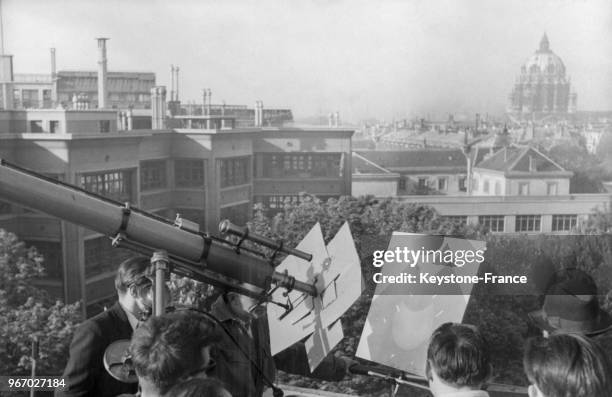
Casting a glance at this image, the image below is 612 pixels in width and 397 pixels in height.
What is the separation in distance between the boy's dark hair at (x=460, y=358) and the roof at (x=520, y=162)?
11.9 ft

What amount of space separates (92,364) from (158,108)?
3015mm

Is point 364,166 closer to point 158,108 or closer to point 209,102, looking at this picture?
point 209,102

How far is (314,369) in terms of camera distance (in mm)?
2117

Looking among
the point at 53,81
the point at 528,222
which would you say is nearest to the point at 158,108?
the point at 53,81

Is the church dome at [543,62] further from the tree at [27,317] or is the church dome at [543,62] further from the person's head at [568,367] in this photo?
the tree at [27,317]

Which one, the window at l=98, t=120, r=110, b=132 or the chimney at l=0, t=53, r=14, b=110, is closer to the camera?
the chimney at l=0, t=53, r=14, b=110

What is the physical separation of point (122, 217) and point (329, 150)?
294 cm

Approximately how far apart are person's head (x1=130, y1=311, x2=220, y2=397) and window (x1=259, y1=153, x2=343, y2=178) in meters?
3.31

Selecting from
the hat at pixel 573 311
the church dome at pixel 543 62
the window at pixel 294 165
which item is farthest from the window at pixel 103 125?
the hat at pixel 573 311

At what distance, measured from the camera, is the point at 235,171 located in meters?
4.55

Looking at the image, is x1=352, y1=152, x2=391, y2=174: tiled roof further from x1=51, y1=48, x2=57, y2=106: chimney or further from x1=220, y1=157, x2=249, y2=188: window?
x1=51, y1=48, x2=57, y2=106: chimney

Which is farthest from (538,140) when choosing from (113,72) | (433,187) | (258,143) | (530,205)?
(113,72)

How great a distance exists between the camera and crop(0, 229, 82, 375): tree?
534cm

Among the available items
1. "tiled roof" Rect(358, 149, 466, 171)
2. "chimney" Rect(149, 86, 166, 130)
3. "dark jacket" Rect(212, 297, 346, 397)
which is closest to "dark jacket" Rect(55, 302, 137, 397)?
"dark jacket" Rect(212, 297, 346, 397)
